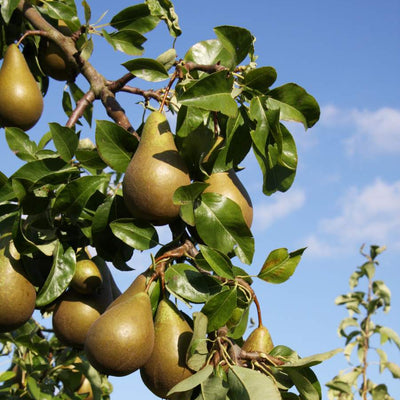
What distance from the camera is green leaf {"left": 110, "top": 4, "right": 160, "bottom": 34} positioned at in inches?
86.9

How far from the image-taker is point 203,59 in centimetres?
171

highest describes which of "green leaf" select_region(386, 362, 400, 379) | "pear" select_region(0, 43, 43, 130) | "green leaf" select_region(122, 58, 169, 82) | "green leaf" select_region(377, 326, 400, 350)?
"green leaf" select_region(377, 326, 400, 350)

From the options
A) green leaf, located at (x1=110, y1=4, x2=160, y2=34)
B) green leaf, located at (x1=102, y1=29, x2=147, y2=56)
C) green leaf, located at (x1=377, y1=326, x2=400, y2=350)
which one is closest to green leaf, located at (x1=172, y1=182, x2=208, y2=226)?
green leaf, located at (x1=102, y1=29, x2=147, y2=56)

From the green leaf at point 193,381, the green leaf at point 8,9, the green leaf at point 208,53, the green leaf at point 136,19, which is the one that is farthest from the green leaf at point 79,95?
the green leaf at point 193,381

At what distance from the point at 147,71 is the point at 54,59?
0.71 metres

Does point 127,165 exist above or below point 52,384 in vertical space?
above

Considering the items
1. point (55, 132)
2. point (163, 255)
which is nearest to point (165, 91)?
point (55, 132)

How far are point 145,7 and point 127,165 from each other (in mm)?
866

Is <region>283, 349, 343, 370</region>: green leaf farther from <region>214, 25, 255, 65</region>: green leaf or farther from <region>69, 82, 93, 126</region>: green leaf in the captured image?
<region>69, 82, 93, 126</region>: green leaf

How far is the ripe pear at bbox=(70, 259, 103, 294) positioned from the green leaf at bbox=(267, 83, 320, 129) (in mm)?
657

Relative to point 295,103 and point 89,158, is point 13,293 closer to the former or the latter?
point 89,158

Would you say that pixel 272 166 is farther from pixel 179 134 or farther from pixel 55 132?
pixel 55 132

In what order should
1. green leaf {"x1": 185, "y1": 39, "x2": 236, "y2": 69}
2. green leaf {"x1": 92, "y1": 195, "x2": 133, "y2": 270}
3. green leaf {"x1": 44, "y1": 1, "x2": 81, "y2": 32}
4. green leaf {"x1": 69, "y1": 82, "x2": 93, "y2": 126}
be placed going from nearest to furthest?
green leaf {"x1": 92, "y1": 195, "x2": 133, "y2": 270}, green leaf {"x1": 185, "y1": 39, "x2": 236, "y2": 69}, green leaf {"x1": 44, "y1": 1, "x2": 81, "y2": 32}, green leaf {"x1": 69, "y1": 82, "x2": 93, "y2": 126}

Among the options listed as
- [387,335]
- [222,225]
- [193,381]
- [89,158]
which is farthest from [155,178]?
[387,335]
